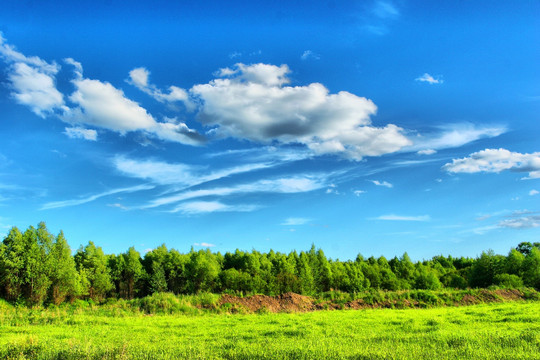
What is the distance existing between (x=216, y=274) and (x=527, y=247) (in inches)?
2914

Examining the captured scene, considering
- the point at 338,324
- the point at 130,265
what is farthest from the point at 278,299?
the point at 130,265

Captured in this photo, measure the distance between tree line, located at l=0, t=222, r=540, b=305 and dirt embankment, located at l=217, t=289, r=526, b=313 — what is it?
37.9ft

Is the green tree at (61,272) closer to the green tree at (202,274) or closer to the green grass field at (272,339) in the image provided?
the green grass field at (272,339)

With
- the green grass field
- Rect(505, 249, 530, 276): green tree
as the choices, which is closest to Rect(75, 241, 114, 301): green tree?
the green grass field

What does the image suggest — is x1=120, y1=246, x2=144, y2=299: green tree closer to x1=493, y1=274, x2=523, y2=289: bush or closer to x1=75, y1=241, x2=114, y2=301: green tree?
x1=75, y1=241, x2=114, y2=301: green tree

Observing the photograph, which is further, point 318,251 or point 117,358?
point 318,251

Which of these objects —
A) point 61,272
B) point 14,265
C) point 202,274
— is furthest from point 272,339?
point 202,274

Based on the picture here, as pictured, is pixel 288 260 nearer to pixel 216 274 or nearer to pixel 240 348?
pixel 216 274

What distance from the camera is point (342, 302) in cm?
3516

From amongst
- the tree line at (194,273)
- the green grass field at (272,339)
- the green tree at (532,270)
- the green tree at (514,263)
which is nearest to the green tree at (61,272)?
the tree line at (194,273)

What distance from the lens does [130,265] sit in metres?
59.4

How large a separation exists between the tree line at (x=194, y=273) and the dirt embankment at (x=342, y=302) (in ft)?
37.9

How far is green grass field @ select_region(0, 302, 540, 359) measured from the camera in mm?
12000

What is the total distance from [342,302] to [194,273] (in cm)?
3260
